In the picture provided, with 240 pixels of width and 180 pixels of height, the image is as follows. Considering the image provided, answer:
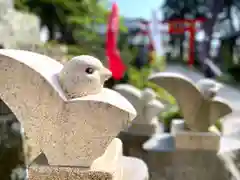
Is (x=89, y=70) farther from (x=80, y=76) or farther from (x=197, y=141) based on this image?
(x=197, y=141)

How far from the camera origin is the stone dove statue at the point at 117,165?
82.0 inches

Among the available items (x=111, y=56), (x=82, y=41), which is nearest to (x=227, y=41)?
(x=82, y=41)

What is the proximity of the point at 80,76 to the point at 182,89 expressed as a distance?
5.94 ft

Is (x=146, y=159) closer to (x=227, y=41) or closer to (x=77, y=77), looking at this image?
(x=77, y=77)

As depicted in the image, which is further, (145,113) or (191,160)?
(145,113)

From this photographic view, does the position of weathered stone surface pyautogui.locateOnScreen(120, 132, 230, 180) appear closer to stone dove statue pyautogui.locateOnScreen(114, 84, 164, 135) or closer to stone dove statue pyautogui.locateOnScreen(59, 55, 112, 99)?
stone dove statue pyautogui.locateOnScreen(114, 84, 164, 135)

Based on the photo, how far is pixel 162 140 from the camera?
13.5ft

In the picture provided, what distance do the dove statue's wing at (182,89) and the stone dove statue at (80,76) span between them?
145 centimetres

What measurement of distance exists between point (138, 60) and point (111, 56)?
5229 millimetres

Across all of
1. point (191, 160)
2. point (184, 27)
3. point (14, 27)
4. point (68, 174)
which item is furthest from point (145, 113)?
point (184, 27)

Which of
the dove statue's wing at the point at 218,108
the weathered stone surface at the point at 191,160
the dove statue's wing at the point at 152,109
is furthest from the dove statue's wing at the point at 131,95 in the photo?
the dove statue's wing at the point at 218,108

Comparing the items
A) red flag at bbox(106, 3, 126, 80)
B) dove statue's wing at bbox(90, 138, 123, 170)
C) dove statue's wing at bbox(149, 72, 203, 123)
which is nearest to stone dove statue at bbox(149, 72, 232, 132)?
dove statue's wing at bbox(149, 72, 203, 123)

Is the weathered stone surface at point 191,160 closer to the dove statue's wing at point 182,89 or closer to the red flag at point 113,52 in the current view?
the dove statue's wing at point 182,89

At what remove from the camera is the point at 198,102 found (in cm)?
358
